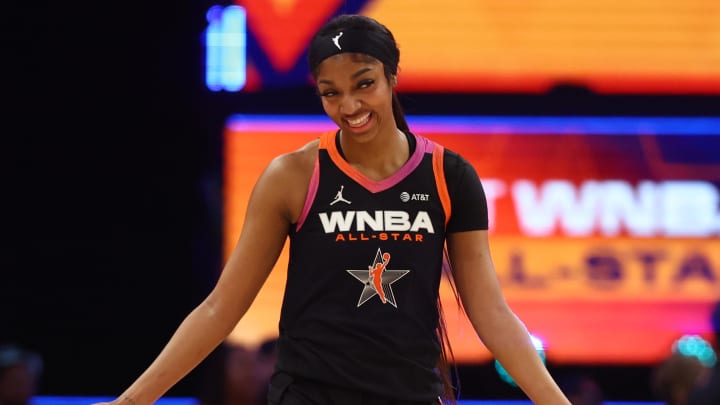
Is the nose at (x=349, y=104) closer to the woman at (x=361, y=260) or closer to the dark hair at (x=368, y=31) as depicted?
the woman at (x=361, y=260)

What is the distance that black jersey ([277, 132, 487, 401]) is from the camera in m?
2.78

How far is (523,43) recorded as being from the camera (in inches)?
285

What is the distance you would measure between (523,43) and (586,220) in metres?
1.16

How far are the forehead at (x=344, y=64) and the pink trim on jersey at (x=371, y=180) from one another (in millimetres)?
201

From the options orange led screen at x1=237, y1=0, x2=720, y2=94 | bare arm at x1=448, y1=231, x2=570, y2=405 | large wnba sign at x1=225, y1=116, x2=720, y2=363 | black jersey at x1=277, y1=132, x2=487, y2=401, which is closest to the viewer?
black jersey at x1=277, y1=132, x2=487, y2=401

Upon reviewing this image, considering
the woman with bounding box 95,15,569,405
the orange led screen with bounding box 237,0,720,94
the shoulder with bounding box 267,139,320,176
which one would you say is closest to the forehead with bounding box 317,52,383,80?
the woman with bounding box 95,15,569,405

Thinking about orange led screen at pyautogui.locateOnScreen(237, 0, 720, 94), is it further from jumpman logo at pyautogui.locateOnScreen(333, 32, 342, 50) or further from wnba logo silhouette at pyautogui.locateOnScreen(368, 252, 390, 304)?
wnba logo silhouette at pyautogui.locateOnScreen(368, 252, 390, 304)

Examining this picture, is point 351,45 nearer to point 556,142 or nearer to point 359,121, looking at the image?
point 359,121

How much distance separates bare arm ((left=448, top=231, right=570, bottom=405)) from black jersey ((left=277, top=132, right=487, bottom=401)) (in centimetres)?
9

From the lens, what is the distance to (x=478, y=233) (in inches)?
116

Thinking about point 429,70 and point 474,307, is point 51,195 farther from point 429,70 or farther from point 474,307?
point 474,307

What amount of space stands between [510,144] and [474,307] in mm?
4330

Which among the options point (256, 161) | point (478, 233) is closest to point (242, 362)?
point (256, 161)

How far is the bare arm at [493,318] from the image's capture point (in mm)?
2877
